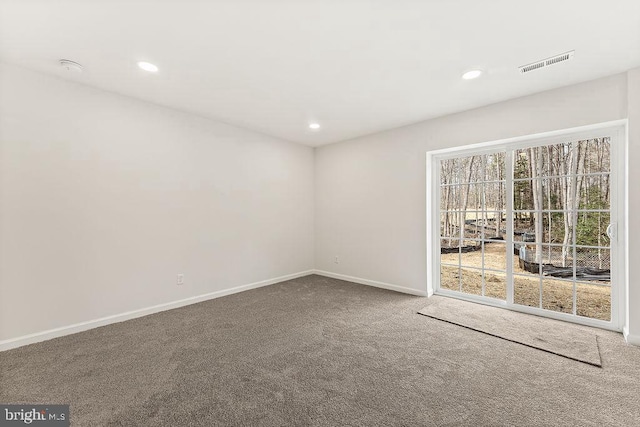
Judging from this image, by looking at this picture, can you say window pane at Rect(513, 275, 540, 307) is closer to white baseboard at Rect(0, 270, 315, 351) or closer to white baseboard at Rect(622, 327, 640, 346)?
white baseboard at Rect(622, 327, 640, 346)

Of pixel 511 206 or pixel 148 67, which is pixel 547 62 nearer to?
pixel 511 206

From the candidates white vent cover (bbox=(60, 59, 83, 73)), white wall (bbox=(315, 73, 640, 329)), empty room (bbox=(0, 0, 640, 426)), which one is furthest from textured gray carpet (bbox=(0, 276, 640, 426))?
white vent cover (bbox=(60, 59, 83, 73))

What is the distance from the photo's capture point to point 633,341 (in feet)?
7.93

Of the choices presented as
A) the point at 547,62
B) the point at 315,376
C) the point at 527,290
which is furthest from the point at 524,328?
the point at 547,62

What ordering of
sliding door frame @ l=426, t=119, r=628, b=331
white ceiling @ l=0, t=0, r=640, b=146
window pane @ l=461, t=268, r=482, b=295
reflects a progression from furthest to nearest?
window pane @ l=461, t=268, r=482, b=295
sliding door frame @ l=426, t=119, r=628, b=331
white ceiling @ l=0, t=0, r=640, b=146

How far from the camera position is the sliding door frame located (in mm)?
2678

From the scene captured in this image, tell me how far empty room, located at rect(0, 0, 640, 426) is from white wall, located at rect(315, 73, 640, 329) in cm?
3

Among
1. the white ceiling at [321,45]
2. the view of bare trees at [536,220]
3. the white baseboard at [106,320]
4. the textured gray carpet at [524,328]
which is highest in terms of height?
the white ceiling at [321,45]

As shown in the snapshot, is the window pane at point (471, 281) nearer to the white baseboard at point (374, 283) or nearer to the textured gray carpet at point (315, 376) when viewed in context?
the white baseboard at point (374, 283)

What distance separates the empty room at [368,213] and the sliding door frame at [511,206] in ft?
0.08

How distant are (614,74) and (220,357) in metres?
4.51

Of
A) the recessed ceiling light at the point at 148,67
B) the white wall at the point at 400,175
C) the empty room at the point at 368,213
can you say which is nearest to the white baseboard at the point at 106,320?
the empty room at the point at 368,213

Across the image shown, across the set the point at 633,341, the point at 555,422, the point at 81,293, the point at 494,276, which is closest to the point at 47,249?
the point at 81,293

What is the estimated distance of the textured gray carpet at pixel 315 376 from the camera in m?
1.60
